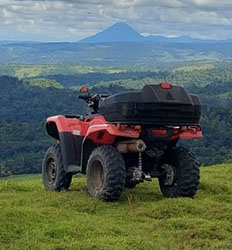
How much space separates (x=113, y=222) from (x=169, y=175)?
2.39 metres

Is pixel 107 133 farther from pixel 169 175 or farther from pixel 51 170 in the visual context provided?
pixel 51 170

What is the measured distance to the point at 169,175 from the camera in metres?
9.62

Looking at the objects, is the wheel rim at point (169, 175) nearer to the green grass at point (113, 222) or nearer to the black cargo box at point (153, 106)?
the green grass at point (113, 222)

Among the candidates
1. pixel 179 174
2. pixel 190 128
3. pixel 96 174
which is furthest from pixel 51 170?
pixel 190 128

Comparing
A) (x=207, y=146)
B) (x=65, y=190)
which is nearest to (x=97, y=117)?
(x=65, y=190)

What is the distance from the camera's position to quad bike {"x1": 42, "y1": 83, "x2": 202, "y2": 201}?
8773mm

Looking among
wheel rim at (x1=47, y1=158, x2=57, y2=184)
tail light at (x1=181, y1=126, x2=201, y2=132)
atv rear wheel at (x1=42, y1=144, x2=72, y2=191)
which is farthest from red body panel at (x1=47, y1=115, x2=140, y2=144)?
tail light at (x1=181, y1=126, x2=201, y2=132)

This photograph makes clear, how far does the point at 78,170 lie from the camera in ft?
32.7

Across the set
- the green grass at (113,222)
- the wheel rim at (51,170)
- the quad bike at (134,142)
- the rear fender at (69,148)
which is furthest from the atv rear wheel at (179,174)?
the wheel rim at (51,170)

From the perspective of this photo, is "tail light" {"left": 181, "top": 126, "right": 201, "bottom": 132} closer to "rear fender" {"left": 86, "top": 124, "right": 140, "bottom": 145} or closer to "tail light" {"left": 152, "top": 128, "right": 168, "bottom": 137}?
"tail light" {"left": 152, "top": 128, "right": 168, "bottom": 137}

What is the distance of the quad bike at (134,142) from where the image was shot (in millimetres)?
8773

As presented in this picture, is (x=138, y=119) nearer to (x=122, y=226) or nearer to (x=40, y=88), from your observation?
(x=122, y=226)

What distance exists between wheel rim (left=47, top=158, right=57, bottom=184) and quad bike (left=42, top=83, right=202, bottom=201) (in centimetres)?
40

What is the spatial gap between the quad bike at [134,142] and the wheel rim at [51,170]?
400 mm
